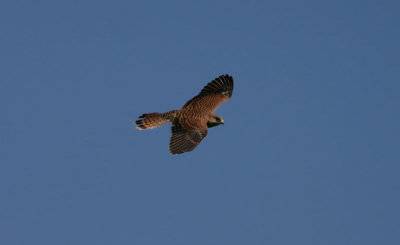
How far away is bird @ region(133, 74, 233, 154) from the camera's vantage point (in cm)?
1969

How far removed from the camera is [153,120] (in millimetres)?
21188

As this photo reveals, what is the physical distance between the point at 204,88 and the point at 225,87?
0.87m

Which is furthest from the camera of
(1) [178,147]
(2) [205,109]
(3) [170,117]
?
(2) [205,109]

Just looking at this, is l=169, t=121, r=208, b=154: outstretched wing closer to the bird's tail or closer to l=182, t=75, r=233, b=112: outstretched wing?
the bird's tail

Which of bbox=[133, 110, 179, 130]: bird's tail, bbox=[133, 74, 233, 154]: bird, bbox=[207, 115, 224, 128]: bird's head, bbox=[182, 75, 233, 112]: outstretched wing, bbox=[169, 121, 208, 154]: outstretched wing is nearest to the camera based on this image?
bbox=[169, 121, 208, 154]: outstretched wing

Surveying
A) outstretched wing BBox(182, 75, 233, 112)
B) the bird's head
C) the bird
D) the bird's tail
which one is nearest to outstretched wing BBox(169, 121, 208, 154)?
the bird

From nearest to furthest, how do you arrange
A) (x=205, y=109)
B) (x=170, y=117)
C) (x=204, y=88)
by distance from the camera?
1. (x=170, y=117)
2. (x=205, y=109)
3. (x=204, y=88)

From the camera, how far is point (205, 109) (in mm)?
22531

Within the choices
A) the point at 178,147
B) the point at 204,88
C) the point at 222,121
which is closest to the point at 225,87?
the point at 204,88

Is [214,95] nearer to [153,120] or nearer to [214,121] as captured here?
[214,121]

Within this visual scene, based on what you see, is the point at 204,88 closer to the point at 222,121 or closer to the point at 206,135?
the point at 222,121

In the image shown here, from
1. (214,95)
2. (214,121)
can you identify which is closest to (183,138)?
(214,121)

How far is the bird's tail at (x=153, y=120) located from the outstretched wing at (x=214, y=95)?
1.60 metres

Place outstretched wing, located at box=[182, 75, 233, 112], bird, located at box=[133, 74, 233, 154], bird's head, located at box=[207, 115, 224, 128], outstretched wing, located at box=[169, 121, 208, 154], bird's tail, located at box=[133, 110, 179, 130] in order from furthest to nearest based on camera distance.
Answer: outstretched wing, located at box=[182, 75, 233, 112] < bird's head, located at box=[207, 115, 224, 128] < bird's tail, located at box=[133, 110, 179, 130] < bird, located at box=[133, 74, 233, 154] < outstretched wing, located at box=[169, 121, 208, 154]
